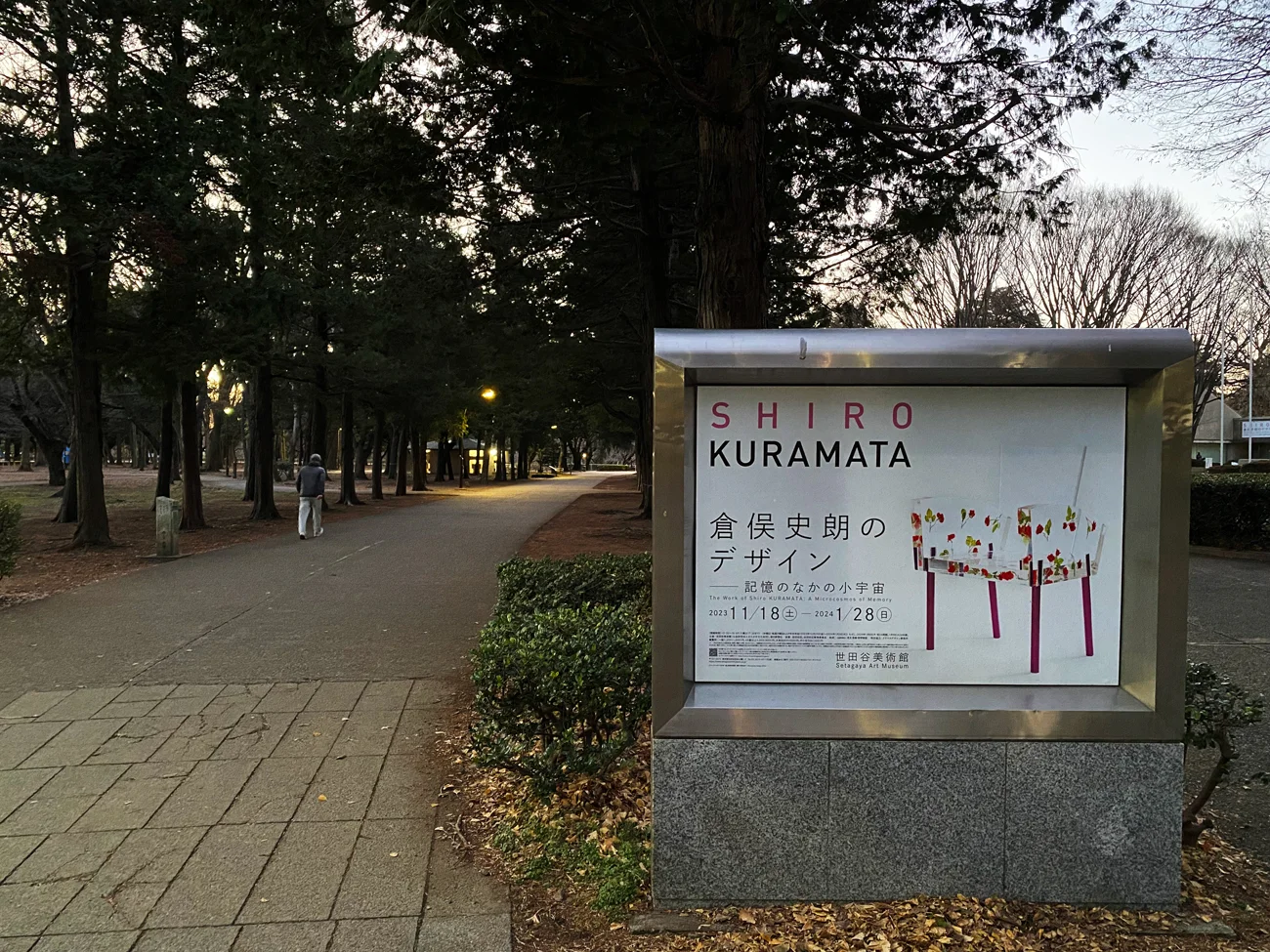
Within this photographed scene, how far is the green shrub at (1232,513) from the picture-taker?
13.6 m

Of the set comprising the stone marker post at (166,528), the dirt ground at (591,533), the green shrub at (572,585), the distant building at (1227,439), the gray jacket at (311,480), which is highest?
the distant building at (1227,439)

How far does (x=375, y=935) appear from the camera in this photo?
9.69 ft

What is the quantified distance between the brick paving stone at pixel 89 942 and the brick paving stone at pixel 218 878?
10 cm

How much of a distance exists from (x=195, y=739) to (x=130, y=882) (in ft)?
5.48

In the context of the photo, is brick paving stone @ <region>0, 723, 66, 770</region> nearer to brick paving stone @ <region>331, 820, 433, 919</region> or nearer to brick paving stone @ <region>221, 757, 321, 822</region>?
brick paving stone @ <region>221, 757, 321, 822</region>

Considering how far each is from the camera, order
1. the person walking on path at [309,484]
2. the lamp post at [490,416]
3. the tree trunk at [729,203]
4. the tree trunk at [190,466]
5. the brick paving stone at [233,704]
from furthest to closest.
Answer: the lamp post at [490,416] < the tree trunk at [190,466] < the person walking on path at [309,484] < the tree trunk at [729,203] < the brick paving stone at [233,704]

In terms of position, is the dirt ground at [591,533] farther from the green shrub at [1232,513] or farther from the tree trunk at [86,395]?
the green shrub at [1232,513]

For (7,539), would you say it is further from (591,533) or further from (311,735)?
(591,533)

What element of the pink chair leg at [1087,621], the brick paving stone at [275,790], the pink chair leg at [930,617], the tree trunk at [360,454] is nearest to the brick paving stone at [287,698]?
the brick paving stone at [275,790]

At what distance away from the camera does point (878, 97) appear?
7711 mm

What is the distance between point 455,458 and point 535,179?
162ft

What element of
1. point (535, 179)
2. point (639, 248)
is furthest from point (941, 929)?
point (639, 248)

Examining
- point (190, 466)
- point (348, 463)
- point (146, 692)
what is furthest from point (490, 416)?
point (146, 692)

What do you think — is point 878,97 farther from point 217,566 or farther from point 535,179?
point 217,566
